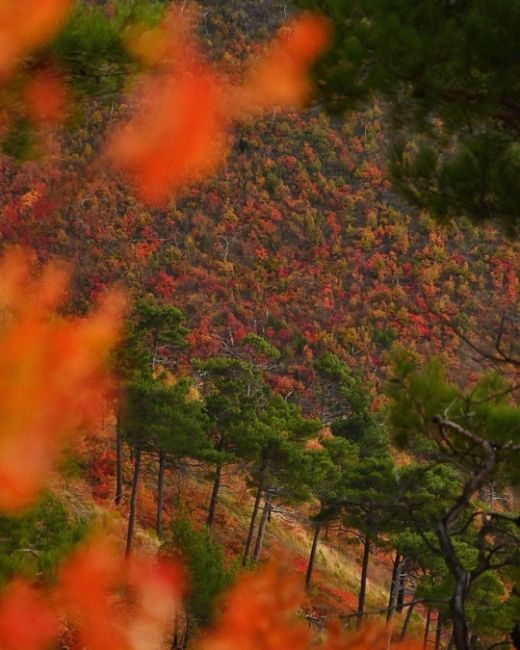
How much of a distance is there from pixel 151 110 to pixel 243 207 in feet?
72.6

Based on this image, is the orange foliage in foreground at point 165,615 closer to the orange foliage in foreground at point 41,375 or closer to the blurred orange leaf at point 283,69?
the orange foliage in foreground at point 41,375

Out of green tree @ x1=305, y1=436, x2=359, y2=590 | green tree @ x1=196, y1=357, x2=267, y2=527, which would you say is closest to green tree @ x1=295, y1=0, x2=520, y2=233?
green tree @ x1=305, y1=436, x2=359, y2=590

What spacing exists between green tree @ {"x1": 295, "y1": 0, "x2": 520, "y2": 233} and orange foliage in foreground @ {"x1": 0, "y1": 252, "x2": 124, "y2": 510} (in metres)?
4.84

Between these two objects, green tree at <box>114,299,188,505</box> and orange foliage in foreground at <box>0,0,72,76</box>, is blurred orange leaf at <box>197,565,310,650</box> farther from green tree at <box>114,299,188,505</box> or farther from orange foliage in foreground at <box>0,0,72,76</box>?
orange foliage in foreground at <box>0,0,72,76</box>

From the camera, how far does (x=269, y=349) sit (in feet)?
77.3

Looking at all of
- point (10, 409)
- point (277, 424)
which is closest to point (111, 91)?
point (10, 409)

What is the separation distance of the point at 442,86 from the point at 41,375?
15.3m

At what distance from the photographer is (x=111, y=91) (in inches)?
156

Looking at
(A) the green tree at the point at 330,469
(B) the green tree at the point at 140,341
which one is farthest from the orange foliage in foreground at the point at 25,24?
(B) the green tree at the point at 140,341

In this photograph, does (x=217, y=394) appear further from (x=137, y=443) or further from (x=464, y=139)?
(x=464, y=139)

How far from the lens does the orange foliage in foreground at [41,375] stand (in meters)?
7.45

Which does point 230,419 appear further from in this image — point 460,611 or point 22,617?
point 460,611

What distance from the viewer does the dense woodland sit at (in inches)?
150

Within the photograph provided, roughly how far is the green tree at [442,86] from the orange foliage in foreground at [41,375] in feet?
15.9
